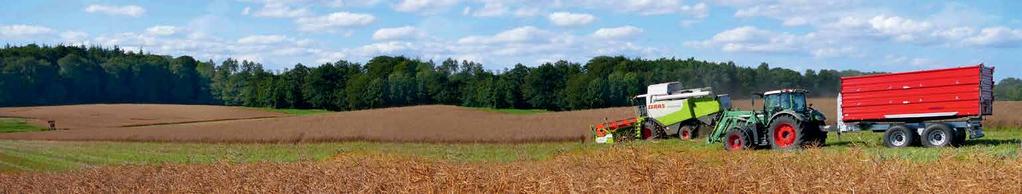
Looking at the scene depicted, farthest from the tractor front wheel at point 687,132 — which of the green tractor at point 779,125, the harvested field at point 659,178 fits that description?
the harvested field at point 659,178

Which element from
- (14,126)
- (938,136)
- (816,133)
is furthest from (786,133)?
(14,126)

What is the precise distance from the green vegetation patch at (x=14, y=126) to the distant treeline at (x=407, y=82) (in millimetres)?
25537

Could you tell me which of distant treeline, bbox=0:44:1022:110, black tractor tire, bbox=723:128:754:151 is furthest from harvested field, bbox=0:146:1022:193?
distant treeline, bbox=0:44:1022:110

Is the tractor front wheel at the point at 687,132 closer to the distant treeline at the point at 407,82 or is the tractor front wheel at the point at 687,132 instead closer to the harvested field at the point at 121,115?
the distant treeline at the point at 407,82

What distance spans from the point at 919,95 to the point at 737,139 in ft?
14.4

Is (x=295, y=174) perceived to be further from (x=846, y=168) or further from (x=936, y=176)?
(x=936, y=176)

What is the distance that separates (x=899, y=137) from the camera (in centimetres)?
2094

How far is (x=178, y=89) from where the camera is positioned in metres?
110

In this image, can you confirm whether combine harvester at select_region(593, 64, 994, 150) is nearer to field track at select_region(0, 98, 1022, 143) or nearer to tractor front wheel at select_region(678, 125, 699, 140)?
tractor front wheel at select_region(678, 125, 699, 140)

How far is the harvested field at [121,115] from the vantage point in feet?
184

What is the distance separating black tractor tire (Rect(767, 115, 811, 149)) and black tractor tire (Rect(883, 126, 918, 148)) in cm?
184

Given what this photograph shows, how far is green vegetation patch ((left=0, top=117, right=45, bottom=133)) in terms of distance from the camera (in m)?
51.4

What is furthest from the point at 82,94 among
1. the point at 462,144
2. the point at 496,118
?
the point at 462,144

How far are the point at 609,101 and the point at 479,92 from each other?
1070 centimetres
